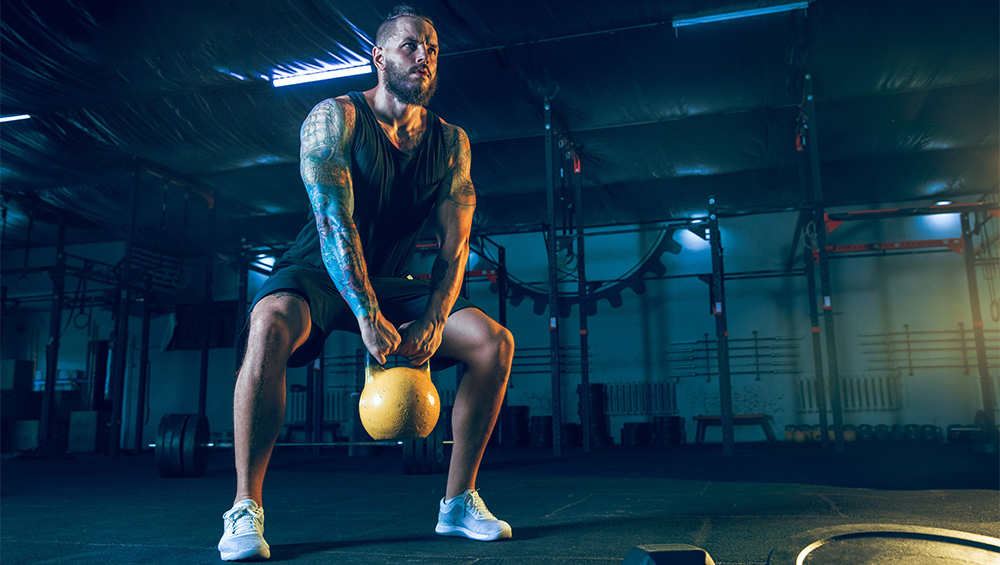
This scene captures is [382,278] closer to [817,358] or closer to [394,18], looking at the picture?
[394,18]

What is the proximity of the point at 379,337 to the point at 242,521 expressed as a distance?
1.51 ft

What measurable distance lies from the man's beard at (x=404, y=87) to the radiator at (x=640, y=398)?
7366 mm

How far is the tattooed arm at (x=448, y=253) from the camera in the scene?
152 centimetres

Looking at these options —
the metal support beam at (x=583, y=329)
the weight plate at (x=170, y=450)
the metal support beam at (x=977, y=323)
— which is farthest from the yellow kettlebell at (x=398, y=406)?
the metal support beam at (x=977, y=323)

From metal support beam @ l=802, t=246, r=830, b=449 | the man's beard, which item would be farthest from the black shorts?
metal support beam @ l=802, t=246, r=830, b=449

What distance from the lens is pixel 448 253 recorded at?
1.74 metres

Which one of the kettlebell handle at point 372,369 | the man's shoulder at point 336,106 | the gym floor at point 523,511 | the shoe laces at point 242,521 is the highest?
the man's shoulder at point 336,106

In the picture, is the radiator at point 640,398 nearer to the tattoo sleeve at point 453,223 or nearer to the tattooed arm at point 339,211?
the tattoo sleeve at point 453,223

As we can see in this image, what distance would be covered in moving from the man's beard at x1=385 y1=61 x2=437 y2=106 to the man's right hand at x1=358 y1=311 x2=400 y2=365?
1.73ft

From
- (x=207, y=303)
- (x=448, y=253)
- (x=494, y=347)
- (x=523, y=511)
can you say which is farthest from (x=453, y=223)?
(x=207, y=303)

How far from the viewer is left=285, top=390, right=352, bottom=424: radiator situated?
9.55 meters

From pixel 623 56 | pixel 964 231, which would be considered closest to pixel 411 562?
pixel 623 56

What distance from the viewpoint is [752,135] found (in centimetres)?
643

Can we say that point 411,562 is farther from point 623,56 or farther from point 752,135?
point 752,135
